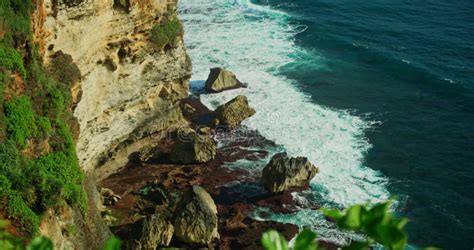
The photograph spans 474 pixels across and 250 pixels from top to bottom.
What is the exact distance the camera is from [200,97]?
4669cm

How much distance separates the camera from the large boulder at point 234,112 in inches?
1674

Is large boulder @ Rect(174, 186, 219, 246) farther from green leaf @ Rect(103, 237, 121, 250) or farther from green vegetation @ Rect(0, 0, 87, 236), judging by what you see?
green leaf @ Rect(103, 237, 121, 250)

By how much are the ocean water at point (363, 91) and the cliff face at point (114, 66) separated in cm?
797

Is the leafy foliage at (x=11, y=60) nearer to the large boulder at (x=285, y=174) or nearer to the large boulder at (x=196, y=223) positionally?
the large boulder at (x=196, y=223)

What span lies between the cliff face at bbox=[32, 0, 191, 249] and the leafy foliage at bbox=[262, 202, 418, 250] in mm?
18335

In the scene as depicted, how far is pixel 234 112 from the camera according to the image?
1690 inches

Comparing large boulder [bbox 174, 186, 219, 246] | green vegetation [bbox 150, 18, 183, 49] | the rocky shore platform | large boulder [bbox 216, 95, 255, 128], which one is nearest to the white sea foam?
large boulder [bbox 216, 95, 255, 128]

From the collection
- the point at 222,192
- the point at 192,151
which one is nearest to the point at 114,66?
the point at 192,151

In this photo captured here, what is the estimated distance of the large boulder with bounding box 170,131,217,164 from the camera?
123ft

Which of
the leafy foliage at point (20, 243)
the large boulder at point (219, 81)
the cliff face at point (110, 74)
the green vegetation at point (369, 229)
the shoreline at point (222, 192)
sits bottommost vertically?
the shoreline at point (222, 192)

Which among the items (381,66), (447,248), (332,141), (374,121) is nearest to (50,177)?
(447,248)

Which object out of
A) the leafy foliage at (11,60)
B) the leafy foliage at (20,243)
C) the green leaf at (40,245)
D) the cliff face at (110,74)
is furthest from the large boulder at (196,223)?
the green leaf at (40,245)

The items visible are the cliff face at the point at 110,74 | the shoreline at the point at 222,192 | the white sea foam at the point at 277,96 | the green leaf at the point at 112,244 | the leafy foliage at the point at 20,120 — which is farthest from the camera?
the white sea foam at the point at 277,96

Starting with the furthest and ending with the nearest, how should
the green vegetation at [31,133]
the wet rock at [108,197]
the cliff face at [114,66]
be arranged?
the wet rock at [108,197] < the cliff face at [114,66] < the green vegetation at [31,133]
